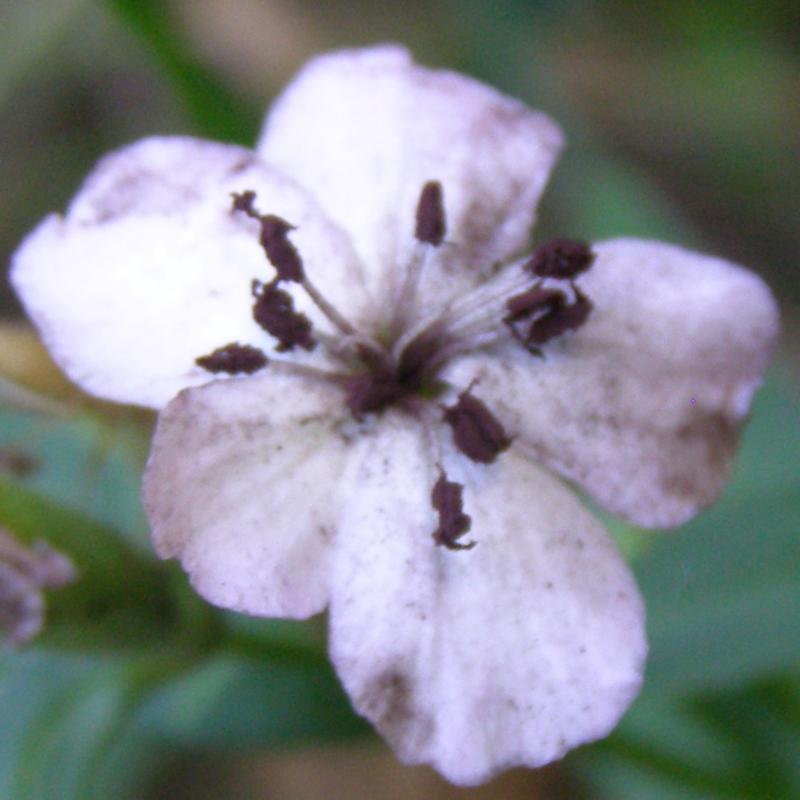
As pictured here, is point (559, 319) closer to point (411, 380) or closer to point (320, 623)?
point (411, 380)

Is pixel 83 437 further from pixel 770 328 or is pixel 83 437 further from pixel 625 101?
pixel 625 101

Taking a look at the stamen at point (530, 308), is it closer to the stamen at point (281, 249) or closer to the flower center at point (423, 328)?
the flower center at point (423, 328)


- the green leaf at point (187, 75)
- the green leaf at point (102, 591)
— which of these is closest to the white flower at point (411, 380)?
the green leaf at point (102, 591)

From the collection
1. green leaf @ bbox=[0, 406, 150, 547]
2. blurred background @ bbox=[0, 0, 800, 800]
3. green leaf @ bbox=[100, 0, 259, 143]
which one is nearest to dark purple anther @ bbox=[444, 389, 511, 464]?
blurred background @ bbox=[0, 0, 800, 800]

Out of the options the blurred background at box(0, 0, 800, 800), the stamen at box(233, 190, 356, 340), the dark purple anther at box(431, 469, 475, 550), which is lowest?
the blurred background at box(0, 0, 800, 800)

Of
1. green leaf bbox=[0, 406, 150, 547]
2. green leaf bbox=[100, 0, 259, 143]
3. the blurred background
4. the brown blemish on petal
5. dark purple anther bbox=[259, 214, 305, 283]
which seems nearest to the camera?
the brown blemish on petal

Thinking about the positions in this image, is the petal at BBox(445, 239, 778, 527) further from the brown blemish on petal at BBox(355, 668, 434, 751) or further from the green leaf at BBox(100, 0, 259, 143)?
the green leaf at BBox(100, 0, 259, 143)

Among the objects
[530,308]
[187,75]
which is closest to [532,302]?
[530,308]
